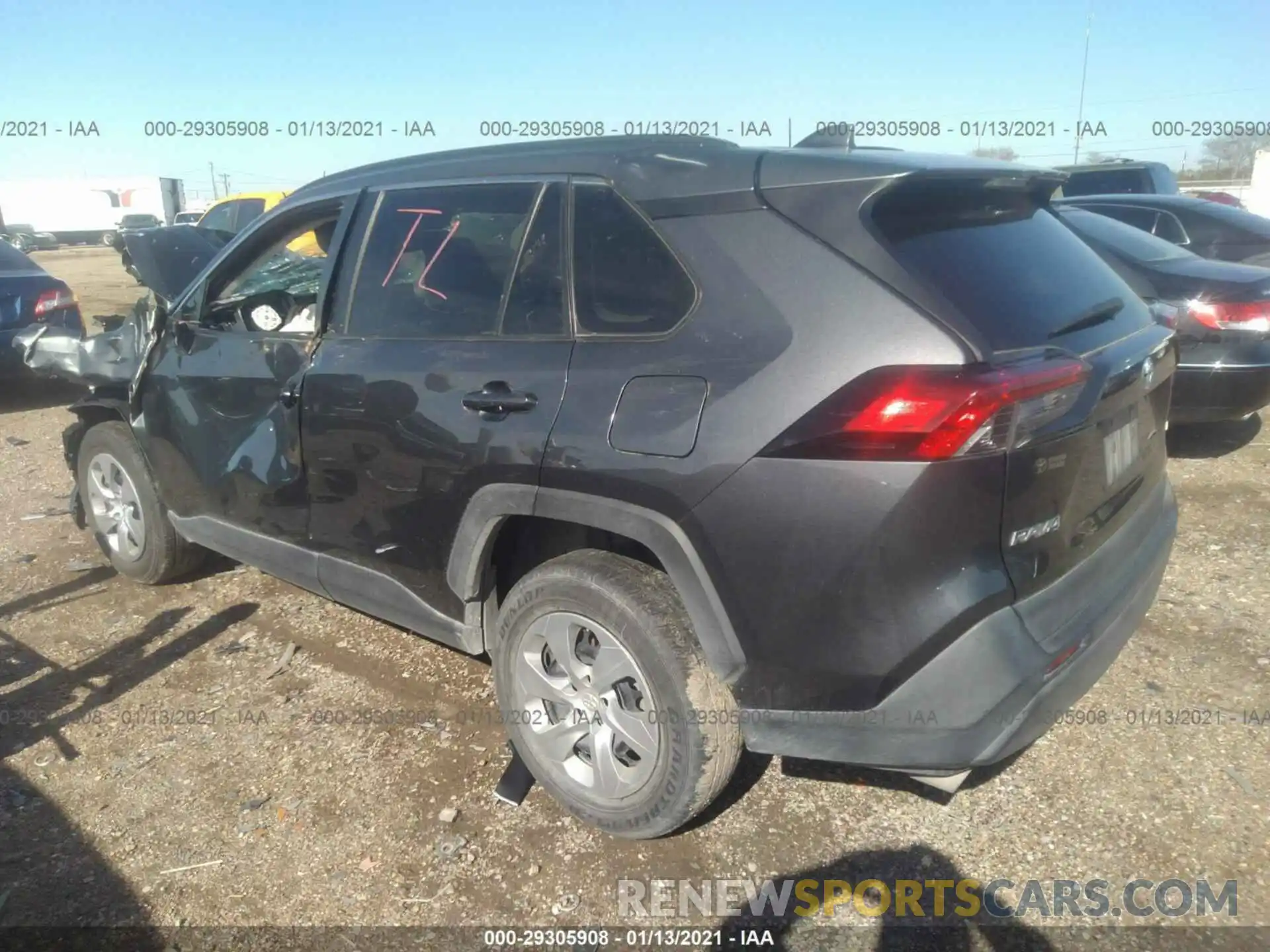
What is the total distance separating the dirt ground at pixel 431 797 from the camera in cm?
253

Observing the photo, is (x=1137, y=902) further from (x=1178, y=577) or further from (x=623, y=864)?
(x=1178, y=577)

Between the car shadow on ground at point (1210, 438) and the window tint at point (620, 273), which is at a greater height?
the window tint at point (620, 273)

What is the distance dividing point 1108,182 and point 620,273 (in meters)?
10.7

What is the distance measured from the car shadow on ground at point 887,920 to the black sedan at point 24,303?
7840mm

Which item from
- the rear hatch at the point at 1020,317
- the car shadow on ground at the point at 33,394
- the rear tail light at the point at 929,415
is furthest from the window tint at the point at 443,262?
the car shadow on ground at the point at 33,394

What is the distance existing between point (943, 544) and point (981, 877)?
1.09m

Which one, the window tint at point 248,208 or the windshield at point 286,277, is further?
the window tint at point 248,208

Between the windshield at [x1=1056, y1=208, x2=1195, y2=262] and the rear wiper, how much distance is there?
338 cm

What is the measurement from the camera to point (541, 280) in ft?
8.79

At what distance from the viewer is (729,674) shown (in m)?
2.32

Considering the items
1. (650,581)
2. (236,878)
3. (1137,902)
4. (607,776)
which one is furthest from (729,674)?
(236,878)

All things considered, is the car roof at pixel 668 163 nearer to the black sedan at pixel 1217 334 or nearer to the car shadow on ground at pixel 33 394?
the black sedan at pixel 1217 334

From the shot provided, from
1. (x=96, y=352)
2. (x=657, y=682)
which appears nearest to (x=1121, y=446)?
(x=657, y=682)

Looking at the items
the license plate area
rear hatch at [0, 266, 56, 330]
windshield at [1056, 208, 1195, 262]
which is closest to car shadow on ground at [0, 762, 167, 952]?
the license plate area
